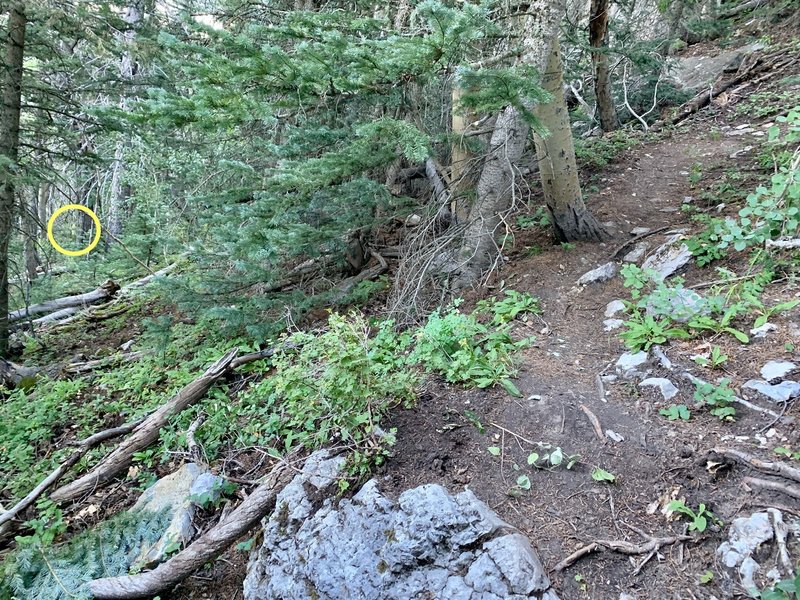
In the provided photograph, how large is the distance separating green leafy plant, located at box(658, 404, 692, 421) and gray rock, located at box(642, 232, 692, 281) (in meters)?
1.72

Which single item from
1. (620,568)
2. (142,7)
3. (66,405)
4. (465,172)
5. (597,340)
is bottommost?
(66,405)

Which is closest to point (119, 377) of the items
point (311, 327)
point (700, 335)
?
point (311, 327)

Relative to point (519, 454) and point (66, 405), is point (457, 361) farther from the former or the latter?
point (66, 405)

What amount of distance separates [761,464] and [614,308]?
1993 millimetres

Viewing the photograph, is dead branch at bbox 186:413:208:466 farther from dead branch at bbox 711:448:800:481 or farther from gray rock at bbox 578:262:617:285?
gray rock at bbox 578:262:617:285

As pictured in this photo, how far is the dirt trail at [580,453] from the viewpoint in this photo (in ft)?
7.09

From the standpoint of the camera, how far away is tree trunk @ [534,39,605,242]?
15.3 ft

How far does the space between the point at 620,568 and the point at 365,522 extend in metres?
1.31

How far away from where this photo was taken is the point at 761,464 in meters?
2.29

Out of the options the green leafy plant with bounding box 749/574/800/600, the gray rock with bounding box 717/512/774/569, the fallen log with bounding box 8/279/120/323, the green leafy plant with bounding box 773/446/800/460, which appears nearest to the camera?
the green leafy plant with bounding box 749/574/800/600

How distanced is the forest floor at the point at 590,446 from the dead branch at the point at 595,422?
2 cm

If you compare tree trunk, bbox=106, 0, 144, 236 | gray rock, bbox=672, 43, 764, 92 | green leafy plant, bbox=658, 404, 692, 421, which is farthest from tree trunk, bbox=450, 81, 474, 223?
A: gray rock, bbox=672, 43, 764, 92

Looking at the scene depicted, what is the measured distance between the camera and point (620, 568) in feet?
7.11

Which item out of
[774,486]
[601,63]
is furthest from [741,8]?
[774,486]
